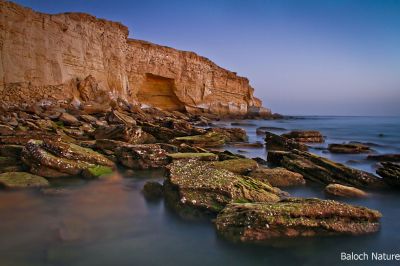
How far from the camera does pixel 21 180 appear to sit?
20.1 ft

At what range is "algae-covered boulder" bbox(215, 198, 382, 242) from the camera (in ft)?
12.7

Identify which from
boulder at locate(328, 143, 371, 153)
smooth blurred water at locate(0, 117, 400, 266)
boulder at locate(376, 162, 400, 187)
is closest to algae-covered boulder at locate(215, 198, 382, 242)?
smooth blurred water at locate(0, 117, 400, 266)

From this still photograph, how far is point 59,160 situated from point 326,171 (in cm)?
621

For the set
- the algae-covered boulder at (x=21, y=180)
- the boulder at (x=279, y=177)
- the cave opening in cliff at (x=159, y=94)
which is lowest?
the algae-covered boulder at (x=21, y=180)

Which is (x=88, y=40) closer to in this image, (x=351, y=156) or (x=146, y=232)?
(x=351, y=156)

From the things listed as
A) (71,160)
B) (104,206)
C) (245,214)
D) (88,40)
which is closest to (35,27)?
(88,40)

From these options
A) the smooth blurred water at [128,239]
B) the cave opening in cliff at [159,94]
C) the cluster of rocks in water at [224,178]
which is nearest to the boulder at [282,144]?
the cluster of rocks in water at [224,178]

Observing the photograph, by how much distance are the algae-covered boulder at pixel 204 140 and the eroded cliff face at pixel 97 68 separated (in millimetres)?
15097

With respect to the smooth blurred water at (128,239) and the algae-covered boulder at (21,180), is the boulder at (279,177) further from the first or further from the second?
the algae-covered boulder at (21,180)

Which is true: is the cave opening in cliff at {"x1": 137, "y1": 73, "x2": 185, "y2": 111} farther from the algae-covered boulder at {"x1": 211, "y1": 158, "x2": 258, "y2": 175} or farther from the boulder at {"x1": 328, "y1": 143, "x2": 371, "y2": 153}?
the algae-covered boulder at {"x1": 211, "y1": 158, "x2": 258, "y2": 175}

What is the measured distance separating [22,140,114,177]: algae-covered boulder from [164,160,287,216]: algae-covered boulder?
2.61 m

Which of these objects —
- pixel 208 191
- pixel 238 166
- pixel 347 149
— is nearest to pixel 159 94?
pixel 347 149

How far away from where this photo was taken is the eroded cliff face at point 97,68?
22188mm

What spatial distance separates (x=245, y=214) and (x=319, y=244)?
970 millimetres
